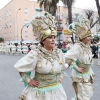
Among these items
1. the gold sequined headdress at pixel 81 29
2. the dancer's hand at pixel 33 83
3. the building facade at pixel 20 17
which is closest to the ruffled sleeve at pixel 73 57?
the gold sequined headdress at pixel 81 29

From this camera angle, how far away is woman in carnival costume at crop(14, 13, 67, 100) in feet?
10.7

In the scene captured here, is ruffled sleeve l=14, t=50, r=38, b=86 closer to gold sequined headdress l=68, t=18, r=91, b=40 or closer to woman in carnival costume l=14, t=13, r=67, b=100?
woman in carnival costume l=14, t=13, r=67, b=100

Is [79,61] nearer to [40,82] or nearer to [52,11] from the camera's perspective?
[40,82]

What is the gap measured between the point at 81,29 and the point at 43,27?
5.29ft

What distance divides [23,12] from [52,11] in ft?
86.6

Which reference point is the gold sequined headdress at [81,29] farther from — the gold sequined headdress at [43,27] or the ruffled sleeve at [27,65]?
the ruffled sleeve at [27,65]

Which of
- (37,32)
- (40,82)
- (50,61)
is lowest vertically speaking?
(40,82)

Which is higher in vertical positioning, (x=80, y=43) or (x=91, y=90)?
(x=80, y=43)

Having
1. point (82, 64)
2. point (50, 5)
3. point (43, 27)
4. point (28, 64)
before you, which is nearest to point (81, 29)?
point (82, 64)

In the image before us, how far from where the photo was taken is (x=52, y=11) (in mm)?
26531

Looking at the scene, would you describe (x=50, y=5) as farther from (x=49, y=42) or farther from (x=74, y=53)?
(x=49, y=42)

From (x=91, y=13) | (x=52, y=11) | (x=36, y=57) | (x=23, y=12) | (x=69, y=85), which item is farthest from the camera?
(x=23, y=12)

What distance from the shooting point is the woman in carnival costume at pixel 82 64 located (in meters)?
4.64

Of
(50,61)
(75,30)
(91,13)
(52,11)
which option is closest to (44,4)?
(52,11)
